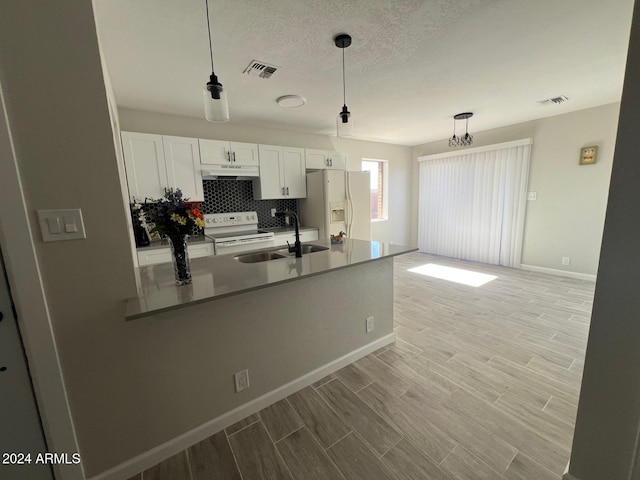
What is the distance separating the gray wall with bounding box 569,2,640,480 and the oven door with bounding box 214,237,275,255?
2849 millimetres

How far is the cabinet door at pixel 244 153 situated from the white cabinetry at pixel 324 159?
0.88 m

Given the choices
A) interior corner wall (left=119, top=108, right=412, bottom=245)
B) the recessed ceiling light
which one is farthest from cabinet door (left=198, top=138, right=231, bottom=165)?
the recessed ceiling light

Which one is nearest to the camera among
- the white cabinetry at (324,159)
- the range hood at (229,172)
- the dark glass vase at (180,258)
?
the dark glass vase at (180,258)

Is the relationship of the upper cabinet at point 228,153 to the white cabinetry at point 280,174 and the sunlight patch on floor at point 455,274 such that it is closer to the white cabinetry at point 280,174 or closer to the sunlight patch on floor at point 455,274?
the white cabinetry at point 280,174

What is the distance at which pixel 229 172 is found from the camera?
11.5ft

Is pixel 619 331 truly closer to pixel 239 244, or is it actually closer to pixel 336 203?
pixel 239 244

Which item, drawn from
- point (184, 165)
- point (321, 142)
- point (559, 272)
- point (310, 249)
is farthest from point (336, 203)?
point (559, 272)

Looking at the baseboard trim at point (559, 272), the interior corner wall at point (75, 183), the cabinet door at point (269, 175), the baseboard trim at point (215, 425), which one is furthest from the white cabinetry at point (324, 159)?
the baseboard trim at point (559, 272)

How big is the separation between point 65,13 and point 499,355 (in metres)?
3.41

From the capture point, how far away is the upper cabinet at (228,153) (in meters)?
3.34

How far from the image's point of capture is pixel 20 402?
1.11 m

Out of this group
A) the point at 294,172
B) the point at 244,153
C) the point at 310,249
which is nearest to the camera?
the point at 310,249

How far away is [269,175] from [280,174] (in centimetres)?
19

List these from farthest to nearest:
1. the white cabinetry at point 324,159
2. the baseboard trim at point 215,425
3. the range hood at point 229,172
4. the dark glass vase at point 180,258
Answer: the white cabinetry at point 324,159 < the range hood at point 229,172 < the dark glass vase at point 180,258 < the baseboard trim at point 215,425
